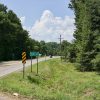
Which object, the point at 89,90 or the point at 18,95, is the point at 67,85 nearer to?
the point at 89,90

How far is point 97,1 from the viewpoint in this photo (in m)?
47.2

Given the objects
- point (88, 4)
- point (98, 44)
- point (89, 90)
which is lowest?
point (89, 90)

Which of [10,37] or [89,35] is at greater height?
[10,37]

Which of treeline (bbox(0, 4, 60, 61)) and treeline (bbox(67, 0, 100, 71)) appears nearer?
treeline (bbox(67, 0, 100, 71))

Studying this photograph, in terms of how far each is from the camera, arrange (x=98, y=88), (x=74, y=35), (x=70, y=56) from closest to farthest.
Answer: (x=98, y=88)
(x=74, y=35)
(x=70, y=56)

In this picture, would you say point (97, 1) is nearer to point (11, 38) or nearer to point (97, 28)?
point (97, 28)

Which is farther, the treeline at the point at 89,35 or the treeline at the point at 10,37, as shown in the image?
the treeline at the point at 10,37

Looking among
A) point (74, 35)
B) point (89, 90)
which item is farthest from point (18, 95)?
point (74, 35)

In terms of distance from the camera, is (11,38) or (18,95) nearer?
(18,95)

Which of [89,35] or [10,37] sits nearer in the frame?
[89,35]

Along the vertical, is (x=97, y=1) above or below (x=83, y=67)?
above

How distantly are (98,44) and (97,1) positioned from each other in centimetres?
639

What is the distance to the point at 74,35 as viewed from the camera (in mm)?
62812

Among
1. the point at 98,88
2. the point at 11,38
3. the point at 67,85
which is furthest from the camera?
the point at 11,38
